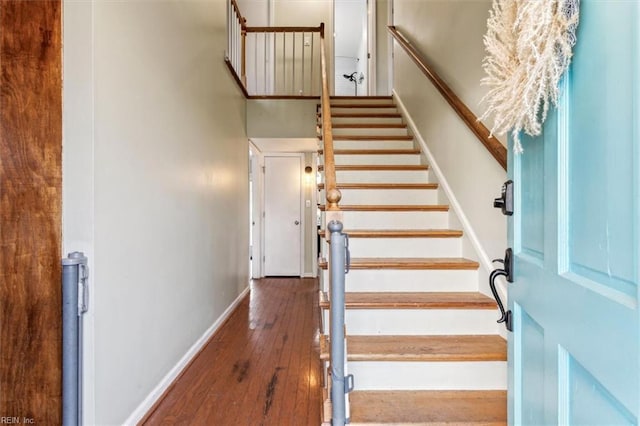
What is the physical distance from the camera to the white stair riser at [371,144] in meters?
3.23

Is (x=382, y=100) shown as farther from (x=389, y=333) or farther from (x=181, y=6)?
(x=389, y=333)

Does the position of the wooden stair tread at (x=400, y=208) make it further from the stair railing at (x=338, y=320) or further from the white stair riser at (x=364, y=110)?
the white stair riser at (x=364, y=110)

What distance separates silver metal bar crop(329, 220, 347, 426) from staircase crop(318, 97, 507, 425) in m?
0.14

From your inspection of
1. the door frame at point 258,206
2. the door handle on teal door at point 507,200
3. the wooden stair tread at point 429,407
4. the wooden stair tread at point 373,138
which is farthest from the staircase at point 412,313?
the door frame at point 258,206

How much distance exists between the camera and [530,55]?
66 centimetres

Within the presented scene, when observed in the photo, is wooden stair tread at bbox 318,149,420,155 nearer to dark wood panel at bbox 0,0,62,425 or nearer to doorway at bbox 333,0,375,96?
dark wood panel at bbox 0,0,62,425

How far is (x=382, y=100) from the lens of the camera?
4.43 metres


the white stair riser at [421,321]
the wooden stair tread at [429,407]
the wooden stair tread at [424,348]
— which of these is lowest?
the wooden stair tread at [429,407]

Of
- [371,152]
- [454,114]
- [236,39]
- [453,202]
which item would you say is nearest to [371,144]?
[371,152]

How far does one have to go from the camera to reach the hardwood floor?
1.75 meters

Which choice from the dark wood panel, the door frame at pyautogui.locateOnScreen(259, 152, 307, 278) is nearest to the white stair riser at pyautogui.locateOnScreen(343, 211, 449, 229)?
the dark wood panel

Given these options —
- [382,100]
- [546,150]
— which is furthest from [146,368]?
[382,100]

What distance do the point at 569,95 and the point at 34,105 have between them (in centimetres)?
136

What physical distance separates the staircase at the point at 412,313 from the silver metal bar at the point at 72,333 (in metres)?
0.89
